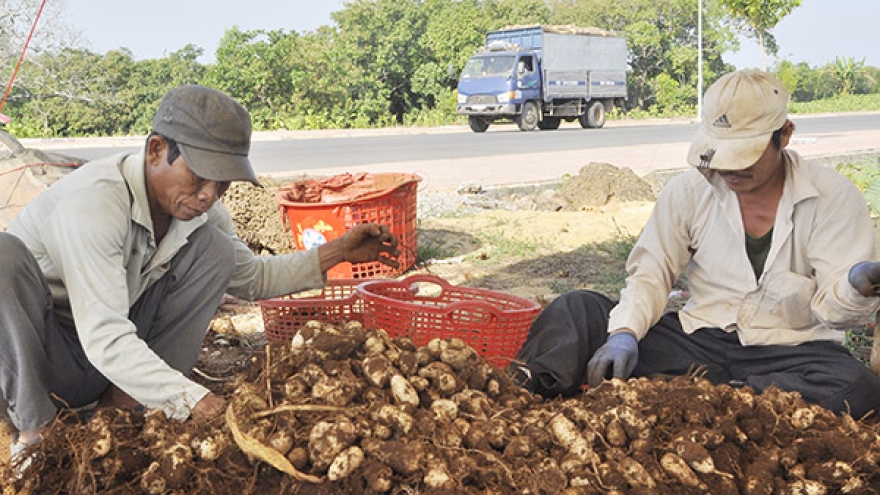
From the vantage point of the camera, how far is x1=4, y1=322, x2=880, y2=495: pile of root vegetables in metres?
1.81

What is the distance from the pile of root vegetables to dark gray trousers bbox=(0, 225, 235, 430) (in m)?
0.35

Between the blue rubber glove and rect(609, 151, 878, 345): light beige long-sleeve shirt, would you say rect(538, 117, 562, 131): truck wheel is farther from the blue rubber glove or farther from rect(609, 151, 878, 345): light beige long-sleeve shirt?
the blue rubber glove

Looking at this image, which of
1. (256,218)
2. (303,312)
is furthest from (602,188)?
(303,312)

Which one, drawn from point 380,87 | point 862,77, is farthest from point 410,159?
point 862,77

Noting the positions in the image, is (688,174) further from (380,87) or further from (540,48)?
(380,87)

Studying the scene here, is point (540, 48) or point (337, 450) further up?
point (540, 48)

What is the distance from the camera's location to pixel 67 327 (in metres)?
2.57

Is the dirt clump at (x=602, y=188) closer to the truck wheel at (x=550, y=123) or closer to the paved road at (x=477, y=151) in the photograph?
the paved road at (x=477, y=151)

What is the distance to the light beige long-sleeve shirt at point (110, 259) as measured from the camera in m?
2.09

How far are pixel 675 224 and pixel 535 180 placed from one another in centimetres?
721

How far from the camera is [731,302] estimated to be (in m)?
2.70

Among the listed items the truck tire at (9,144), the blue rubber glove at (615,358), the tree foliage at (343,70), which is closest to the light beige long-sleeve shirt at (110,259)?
the blue rubber glove at (615,358)

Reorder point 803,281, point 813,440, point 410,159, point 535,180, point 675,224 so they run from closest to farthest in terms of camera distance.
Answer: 1. point 813,440
2. point 803,281
3. point 675,224
4. point 535,180
5. point 410,159

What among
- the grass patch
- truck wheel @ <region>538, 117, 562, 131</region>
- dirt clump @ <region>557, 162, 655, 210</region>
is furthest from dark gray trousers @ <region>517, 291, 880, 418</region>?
truck wheel @ <region>538, 117, 562, 131</region>
